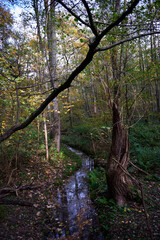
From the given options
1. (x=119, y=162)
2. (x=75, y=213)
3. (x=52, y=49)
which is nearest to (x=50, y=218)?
(x=75, y=213)

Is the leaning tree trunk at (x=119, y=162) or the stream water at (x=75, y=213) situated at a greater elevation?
the leaning tree trunk at (x=119, y=162)

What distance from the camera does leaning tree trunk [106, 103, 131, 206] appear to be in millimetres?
4266

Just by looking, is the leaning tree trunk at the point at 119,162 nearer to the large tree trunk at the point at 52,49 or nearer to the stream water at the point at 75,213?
the stream water at the point at 75,213

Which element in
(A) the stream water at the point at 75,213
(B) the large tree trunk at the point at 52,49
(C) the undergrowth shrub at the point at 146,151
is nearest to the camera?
(B) the large tree trunk at the point at 52,49

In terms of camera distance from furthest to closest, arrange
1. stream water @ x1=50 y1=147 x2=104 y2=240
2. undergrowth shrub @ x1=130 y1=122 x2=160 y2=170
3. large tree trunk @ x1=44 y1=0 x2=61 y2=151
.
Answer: undergrowth shrub @ x1=130 y1=122 x2=160 y2=170, stream water @ x1=50 y1=147 x2=104 y2=240, large tree trunk @ x1=44 y1=0 x2=61 y2=151

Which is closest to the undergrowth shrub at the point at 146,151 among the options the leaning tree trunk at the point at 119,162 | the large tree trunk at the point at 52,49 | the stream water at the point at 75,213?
the leaning tree trunk at the point at 119,162

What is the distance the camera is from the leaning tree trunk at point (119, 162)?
4.27 meters

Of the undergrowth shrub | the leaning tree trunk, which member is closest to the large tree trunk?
the leaning tree trunk

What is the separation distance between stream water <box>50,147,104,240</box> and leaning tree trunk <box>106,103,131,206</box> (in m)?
1.02

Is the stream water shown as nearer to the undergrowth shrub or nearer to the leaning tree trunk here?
the leaning tree trunk

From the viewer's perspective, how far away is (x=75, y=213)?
4625 mm

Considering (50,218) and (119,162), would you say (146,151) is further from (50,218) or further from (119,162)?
(50,218)

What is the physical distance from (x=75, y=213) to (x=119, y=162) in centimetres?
224

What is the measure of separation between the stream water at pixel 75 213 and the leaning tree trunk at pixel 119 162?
102 cm
